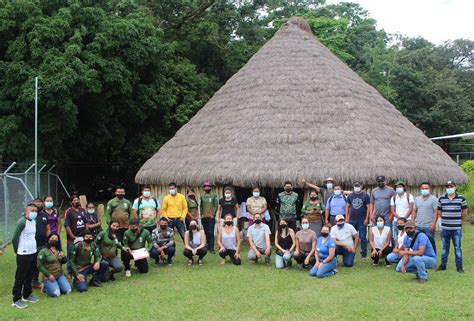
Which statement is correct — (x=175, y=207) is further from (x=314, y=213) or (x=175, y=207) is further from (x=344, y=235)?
(x=344, y=235)

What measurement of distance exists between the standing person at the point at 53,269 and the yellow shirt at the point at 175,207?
341 centimetres

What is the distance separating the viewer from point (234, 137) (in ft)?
47.1

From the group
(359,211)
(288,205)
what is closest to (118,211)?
(288,205)

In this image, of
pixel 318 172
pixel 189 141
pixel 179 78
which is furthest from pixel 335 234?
pixel 179 78

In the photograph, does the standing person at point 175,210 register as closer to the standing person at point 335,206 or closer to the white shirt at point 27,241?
the standing person at point 335,206

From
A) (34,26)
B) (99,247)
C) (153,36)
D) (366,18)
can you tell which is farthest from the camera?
(366,18)

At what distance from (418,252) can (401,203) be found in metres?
1.91

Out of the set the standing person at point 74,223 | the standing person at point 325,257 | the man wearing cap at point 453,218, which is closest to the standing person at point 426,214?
the man wearing cap at point 453,218

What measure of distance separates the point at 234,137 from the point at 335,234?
203 inches

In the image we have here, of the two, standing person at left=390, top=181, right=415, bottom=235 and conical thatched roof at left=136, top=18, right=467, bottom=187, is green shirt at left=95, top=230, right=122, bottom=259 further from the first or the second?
standing person at left=390, top=181, right=415, bottom=235

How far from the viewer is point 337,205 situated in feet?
36.2

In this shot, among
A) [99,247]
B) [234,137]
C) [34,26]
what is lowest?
[99,247]

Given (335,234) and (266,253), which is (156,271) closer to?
(266,253)

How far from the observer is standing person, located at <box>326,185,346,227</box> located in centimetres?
1102
